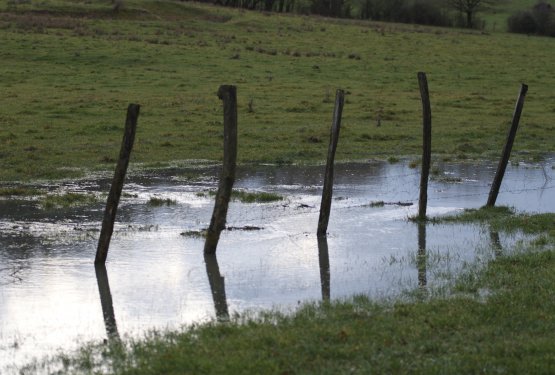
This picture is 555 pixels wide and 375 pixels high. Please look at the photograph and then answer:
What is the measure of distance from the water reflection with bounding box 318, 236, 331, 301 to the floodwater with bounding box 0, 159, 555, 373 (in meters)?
0.03

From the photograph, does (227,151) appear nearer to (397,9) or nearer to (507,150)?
(507,150)

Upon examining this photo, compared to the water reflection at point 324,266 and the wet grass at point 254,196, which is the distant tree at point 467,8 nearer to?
the wet grass at point 254,196

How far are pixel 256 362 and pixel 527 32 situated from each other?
80947 mm

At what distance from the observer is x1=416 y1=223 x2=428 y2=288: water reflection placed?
505 inches

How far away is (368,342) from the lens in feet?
30.4

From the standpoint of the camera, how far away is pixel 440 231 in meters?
16.7

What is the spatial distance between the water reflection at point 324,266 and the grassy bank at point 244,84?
28.8 feet

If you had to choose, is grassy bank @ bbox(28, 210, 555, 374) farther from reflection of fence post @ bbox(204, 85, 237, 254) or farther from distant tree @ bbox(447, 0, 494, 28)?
distant tree @ bbox(447, 0, 494, 28)

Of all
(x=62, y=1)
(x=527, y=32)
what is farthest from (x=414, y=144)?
(x=527, y=32)

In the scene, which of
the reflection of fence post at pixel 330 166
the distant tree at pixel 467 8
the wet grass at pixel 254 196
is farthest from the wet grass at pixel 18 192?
the distant tree at pixel 467 8

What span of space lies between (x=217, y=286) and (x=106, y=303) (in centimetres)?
160

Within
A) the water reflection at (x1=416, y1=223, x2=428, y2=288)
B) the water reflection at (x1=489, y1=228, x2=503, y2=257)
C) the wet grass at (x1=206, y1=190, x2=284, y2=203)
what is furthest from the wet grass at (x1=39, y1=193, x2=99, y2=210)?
the water reflection at (x1=489, y1=228, x2=503, y2=257)

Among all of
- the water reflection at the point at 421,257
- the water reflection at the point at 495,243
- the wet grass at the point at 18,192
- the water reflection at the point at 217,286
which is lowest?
the wet grass at the point at 18,192

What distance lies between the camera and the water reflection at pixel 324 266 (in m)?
12.6
